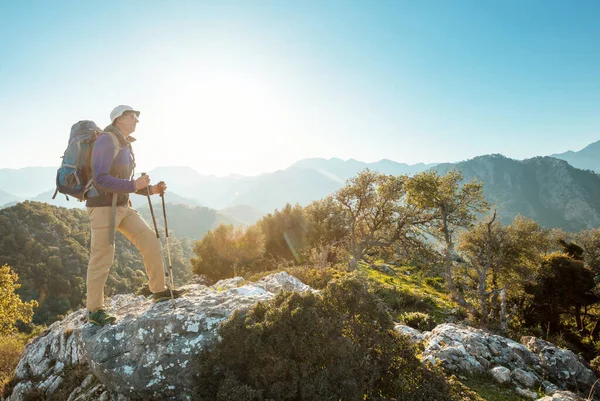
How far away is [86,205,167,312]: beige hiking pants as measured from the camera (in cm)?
513

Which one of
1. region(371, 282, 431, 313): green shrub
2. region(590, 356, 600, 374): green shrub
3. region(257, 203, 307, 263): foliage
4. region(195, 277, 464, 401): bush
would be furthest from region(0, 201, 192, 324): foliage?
region(590, 356, 600, 374): green shrub

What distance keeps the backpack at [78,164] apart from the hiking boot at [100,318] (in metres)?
2.23

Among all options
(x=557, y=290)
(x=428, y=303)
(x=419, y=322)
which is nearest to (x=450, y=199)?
(x=428, y=303)

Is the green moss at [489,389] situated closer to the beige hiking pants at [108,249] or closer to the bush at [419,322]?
the bush at [419,322]

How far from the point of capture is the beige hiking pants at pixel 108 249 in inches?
202

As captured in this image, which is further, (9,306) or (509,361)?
(9,306)

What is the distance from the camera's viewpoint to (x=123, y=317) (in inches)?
207

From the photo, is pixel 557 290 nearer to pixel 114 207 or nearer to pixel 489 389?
pixel 489 389

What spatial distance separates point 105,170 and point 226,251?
27.4 metres

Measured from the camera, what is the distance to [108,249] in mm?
5188

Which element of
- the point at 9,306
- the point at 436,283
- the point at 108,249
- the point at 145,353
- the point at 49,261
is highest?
the point at 108,249

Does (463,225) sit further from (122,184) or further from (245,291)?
(122,184)

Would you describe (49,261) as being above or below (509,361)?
below

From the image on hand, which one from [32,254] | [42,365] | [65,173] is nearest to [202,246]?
[42,365]
